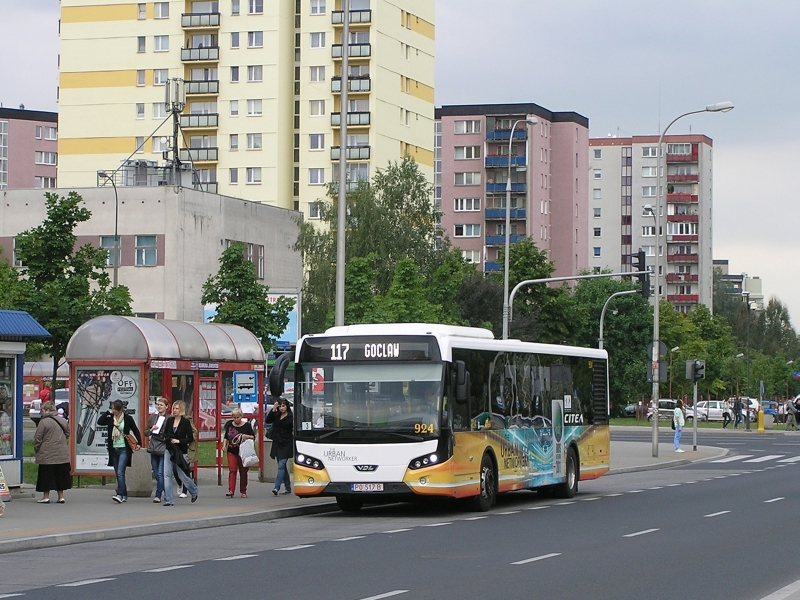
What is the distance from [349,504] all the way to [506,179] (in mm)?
103858

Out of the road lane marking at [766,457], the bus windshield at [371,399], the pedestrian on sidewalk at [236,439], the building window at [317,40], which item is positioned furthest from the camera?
the building window at [317,40]

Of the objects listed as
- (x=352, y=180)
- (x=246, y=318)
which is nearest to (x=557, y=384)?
(x=246, y=318)

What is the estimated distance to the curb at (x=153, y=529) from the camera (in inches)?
660

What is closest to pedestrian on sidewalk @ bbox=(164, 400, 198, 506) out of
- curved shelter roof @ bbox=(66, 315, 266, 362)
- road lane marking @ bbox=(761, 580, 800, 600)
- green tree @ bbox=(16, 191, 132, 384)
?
curved shelter roof @ bbox=(66, 315, 266, 362)

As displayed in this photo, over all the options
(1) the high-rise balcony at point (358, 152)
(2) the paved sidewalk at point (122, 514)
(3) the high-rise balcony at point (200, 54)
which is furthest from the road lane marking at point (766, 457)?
(3) the high-rise balcony at point (200, 54)

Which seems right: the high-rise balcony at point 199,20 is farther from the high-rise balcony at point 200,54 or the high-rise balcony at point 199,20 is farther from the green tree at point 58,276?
the green tree at point 58,276

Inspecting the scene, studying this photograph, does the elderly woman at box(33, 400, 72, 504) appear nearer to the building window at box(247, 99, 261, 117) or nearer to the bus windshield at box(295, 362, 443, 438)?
the bus windshield at box(295, 362, 443, 438)

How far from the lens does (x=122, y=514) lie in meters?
20.8

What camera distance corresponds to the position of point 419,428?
69.3 feet

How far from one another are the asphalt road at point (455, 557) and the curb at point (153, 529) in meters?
0.36

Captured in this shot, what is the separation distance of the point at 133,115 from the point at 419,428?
259ft

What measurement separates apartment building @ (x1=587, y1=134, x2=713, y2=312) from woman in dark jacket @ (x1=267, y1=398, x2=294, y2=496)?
423 ft

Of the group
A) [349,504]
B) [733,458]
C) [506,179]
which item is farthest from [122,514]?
[506,179]

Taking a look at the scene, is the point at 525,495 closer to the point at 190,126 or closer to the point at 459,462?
the point at 459,462
